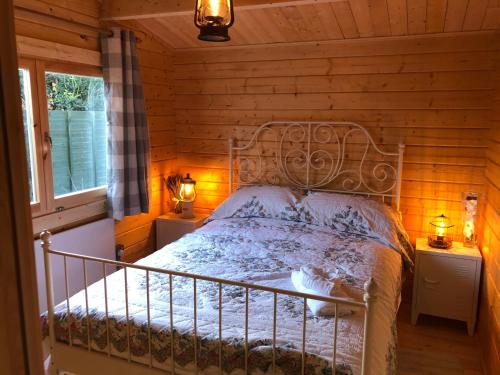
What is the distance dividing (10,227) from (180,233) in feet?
10.6

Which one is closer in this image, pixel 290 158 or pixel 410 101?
pixel 410 101

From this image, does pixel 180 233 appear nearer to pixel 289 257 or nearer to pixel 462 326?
pixel 289 257

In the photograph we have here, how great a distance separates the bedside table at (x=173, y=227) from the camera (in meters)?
3.75

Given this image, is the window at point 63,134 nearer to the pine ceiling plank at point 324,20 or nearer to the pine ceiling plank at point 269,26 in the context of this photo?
the pine ceiling plank at point 269,26

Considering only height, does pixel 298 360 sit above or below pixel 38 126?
below

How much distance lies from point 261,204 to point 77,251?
1422mm

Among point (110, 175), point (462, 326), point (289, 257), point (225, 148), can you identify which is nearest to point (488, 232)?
point (462, 326)

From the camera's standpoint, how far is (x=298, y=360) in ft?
5.28

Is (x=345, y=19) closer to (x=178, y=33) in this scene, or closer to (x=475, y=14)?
(x=475, y=14)

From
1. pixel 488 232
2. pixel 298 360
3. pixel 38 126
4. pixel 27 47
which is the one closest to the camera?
pixel 298 360

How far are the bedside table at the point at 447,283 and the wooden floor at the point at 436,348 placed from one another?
0.34 feet

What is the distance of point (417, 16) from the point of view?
2.87m

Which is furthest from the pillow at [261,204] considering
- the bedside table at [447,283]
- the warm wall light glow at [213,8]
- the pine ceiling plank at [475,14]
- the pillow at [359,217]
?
the warm wall light glow at [213,8]

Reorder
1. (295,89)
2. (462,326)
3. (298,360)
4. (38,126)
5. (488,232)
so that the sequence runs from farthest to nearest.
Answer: (295,89) < (462,326) < (488,232) < (38,126) < (298,360)
